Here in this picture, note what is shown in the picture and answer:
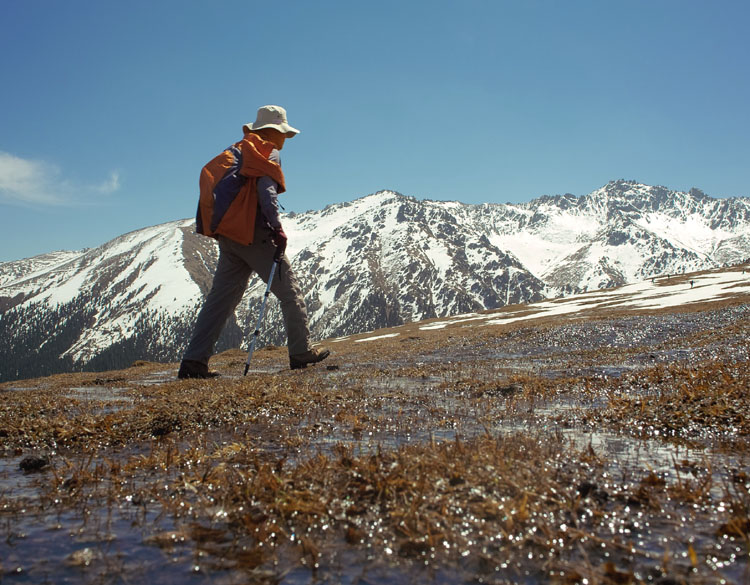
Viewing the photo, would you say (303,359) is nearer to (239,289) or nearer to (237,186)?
(239,289)

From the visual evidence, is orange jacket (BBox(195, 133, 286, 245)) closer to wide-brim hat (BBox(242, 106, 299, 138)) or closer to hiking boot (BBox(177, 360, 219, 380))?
wide-brim hat (BBox(242, 106, 299, 138))

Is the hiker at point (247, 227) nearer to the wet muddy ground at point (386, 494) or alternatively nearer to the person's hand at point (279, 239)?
the person's hand at point (279, 239)

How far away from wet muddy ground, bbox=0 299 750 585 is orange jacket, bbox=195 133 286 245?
5.82 meters

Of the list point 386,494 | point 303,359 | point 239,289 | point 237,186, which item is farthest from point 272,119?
point 386,494

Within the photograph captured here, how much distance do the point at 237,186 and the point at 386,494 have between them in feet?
31.5

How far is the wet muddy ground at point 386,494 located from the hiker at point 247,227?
548 centimetres

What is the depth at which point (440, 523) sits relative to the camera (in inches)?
109

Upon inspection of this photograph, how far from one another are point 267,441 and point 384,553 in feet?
8.92

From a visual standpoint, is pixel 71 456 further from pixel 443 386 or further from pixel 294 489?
pixel 443 386

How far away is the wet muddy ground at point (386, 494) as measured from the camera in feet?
7.79

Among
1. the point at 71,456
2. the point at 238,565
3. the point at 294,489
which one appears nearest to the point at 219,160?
the point at 71,456

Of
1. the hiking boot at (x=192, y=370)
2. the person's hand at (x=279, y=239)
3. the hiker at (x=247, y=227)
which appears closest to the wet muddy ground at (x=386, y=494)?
the hiking boot at (x=192, y=370)

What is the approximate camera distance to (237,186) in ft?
36.8

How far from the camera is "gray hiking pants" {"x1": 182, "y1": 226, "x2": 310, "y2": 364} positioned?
38.1 feet
